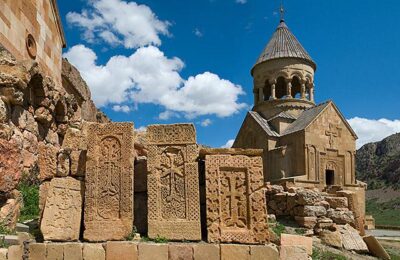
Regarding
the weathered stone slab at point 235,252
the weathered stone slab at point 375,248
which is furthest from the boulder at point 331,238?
the weathered stone slab at point 235,252

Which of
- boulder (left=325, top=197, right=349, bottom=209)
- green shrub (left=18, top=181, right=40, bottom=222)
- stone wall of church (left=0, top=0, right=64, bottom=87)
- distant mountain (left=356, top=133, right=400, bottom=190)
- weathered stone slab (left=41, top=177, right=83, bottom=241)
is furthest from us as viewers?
distant mountain (left=356, top=133, right=400, bottom=190)

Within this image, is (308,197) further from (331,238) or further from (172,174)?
(172,174)

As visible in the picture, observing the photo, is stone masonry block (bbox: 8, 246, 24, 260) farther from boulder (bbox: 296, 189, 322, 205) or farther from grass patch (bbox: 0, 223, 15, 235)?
boulder (bbox: 296, 189, 322, 205)

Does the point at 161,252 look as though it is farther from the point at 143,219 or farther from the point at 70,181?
the point at 70,181

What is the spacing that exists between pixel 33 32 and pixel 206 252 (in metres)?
5.16

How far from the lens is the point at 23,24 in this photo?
21.7ft

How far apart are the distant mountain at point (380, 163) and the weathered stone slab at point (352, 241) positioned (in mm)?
42358

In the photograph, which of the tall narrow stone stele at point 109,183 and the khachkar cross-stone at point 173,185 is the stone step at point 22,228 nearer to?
the tall narrow stone stele at point 109,183

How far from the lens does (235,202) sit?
4504 millimetres

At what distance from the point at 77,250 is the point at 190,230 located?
1.22 meters

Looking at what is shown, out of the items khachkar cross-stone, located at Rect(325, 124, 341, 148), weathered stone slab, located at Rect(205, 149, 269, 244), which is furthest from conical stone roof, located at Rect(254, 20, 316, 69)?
weathered stone slab, located at Rect(205, 149, 269, 244)

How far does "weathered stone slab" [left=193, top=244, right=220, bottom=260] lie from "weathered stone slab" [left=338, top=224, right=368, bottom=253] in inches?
155

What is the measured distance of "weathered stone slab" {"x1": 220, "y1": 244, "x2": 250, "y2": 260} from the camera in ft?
13.7

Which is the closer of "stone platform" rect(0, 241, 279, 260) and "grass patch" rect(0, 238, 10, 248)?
"grass patch" rect(0, 238, 10, 248)
